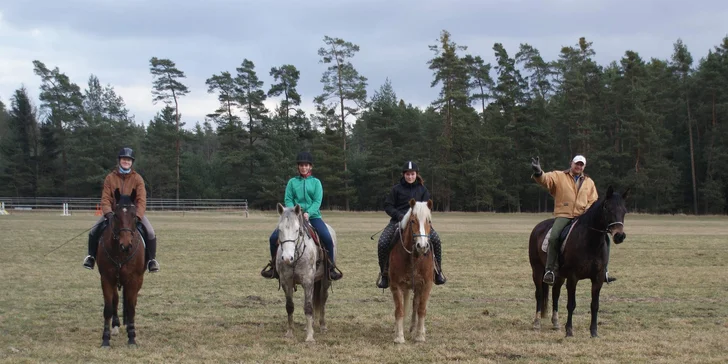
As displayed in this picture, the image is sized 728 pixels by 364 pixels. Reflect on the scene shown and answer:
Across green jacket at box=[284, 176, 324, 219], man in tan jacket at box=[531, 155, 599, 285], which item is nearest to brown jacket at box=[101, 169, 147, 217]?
green jacket at box=[284, 176, 324, 219]

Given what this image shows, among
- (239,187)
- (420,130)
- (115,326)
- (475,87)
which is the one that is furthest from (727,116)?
(115,326)

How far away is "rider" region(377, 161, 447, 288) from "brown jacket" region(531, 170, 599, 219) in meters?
2.12

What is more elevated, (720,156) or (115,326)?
(720,156)

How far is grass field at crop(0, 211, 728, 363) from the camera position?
8.37 meters

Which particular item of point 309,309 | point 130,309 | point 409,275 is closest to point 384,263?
point 409,275

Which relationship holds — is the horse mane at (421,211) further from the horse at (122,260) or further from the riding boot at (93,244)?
the riding boot at (93,244)

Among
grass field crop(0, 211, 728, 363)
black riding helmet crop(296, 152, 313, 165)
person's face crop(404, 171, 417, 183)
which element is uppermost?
black riding helmet crop(296, 152, 313, 165)

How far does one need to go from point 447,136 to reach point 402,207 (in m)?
59.5

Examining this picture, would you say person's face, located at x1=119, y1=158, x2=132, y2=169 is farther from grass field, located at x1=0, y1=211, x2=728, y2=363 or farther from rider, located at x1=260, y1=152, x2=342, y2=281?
grass field, located at x1=0, y1=211, x2=728, y2=363

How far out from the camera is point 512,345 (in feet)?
29.0

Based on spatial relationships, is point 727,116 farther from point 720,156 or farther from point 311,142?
point 311,142

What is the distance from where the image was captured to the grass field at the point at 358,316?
27.5 feet

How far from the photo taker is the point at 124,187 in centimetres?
946

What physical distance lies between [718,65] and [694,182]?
1256 centimetres
